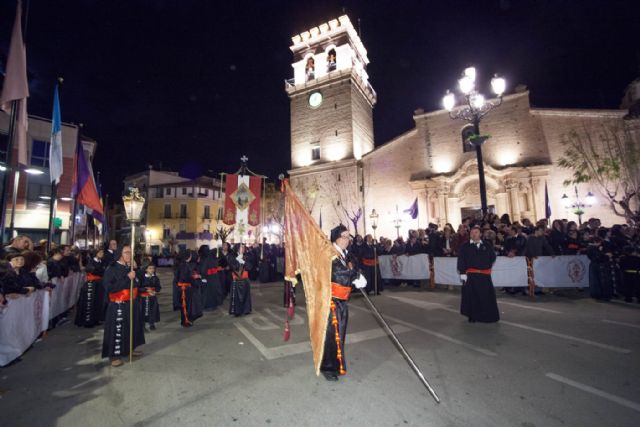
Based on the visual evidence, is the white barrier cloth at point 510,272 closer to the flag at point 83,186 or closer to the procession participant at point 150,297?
the procession participant at point 150,297

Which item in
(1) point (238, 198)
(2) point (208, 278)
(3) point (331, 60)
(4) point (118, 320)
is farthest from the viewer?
(3) point (331, 60)

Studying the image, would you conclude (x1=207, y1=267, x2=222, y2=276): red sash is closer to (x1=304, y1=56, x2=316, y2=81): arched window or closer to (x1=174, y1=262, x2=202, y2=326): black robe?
(x1=174, y1=262, x2=202, y2=326): black robe

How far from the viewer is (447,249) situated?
1202 centimetres

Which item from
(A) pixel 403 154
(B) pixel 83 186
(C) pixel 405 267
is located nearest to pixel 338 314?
(C) pixel 405 267

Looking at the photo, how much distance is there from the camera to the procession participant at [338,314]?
13.7 ft

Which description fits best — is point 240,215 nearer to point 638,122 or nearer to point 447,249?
point 447,249

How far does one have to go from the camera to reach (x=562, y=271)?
954cm

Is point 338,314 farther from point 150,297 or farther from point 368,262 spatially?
point 368,262

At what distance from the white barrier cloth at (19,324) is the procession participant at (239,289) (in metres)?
3.88

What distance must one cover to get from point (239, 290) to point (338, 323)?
15.2ft

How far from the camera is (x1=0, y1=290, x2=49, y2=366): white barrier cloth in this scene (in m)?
4.85

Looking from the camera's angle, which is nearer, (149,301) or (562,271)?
(149,301)

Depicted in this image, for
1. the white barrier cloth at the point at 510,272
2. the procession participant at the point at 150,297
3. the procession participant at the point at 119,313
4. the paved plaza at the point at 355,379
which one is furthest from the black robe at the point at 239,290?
the white barrier cloth at the point at 510,272

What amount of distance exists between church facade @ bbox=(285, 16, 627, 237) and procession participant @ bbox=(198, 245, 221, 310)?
1775 cm
